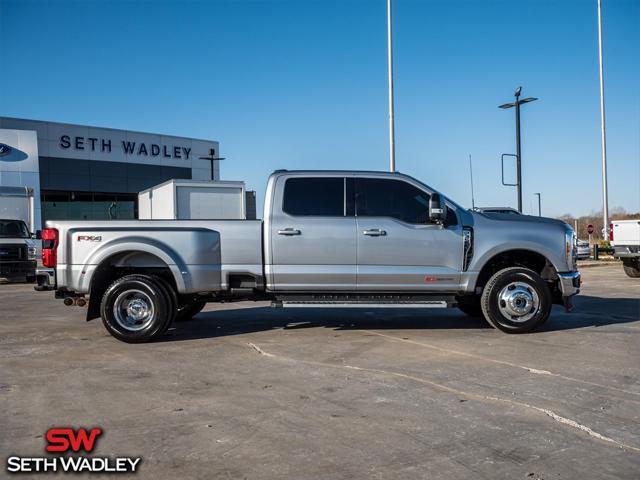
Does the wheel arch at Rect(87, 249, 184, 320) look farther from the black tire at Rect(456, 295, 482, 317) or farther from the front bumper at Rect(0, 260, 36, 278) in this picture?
the front bumper at Rect(0, 260, 36, 278)

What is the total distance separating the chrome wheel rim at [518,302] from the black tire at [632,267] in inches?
389

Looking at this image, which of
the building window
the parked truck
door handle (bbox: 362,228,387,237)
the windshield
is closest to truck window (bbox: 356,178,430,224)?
door handle (bbox: 362,228,387,237)

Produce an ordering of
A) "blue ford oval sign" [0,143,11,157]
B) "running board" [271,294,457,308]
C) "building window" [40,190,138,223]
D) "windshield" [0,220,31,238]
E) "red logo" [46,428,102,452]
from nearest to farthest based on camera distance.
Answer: "red logo" [46,428,102,452], "running board" [271,294,457,308], "windshield" [0,220,31,238], "blue ford oval sign" [0,143,11,157], "building window" [40,190,138,223]

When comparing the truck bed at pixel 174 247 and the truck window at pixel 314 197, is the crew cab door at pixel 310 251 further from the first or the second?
the truck bed at pixel 174 247

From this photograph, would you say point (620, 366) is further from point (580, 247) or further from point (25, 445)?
point (580, 247)

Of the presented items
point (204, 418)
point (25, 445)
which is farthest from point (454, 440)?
point (25, 445)

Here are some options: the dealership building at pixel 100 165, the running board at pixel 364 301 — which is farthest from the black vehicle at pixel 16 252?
the dealership building at pixel 100 165

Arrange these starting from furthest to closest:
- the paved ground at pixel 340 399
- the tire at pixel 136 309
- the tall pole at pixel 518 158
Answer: the tall pole at pixel 518 158 < the tire at pixel 136 309 < the paved ground at pixel 340 399

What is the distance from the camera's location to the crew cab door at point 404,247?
759 centimetres

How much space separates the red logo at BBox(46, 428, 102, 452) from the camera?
3803 mm

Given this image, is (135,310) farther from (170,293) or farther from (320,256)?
(320,256)

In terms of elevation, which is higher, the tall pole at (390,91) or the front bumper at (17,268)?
the tall pole at (390,91)

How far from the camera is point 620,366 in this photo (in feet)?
19.5

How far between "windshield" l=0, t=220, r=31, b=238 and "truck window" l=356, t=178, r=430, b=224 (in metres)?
13.0
